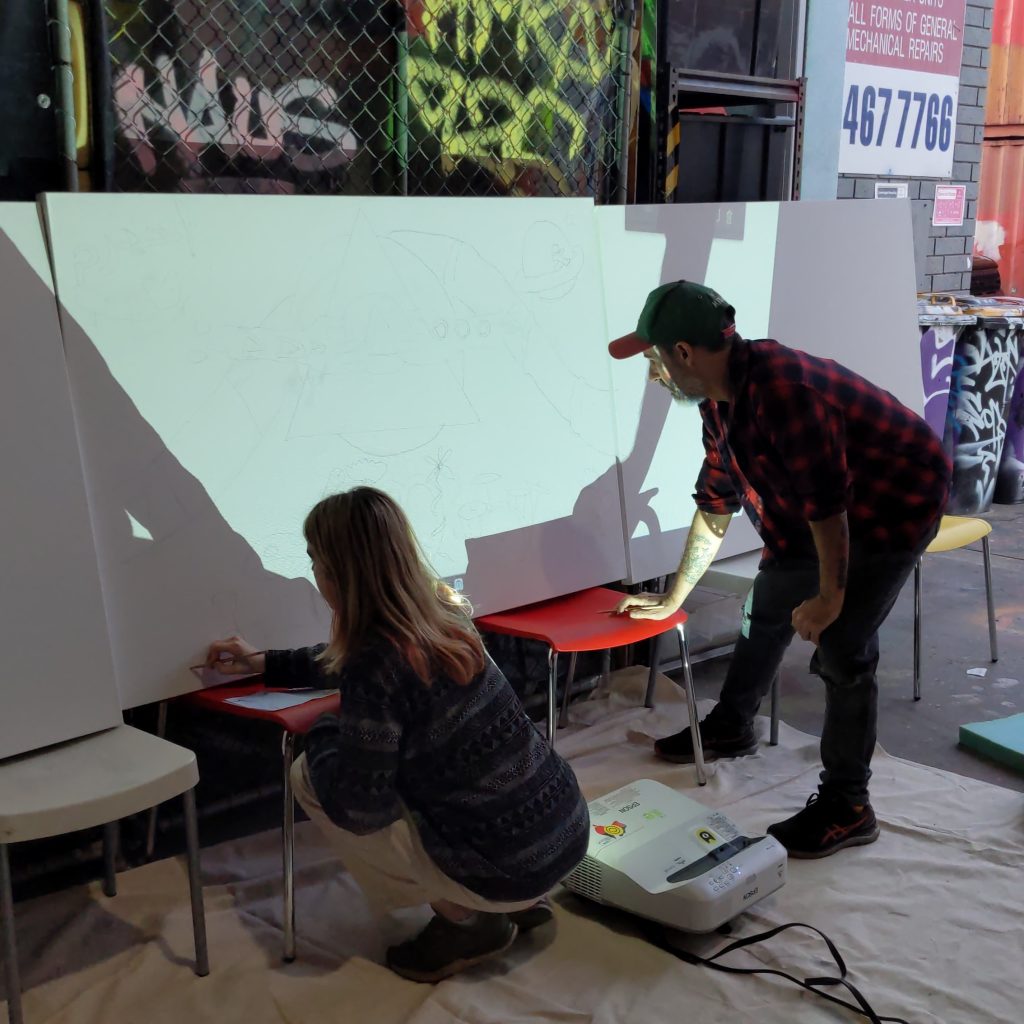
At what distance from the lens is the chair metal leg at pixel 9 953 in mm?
1848

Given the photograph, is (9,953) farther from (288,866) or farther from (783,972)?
(783,972)

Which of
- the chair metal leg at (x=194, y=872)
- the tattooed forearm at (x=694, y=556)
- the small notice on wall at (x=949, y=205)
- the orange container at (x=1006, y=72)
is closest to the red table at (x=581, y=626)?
the tattooed forearm at (x=694, y=556)

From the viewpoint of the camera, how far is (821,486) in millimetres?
2230

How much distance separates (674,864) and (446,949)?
461mm

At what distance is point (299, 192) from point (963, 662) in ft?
8.22

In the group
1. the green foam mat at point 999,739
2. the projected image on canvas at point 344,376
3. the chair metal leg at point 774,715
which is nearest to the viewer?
the projected image on canvas at point 344,376

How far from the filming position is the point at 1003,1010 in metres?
2.01

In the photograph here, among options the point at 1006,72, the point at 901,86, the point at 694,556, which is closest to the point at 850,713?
the point at 694,556

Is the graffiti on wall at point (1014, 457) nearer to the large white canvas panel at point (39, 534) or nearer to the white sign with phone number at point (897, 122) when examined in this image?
the white sign with phone number at point (897, 122)

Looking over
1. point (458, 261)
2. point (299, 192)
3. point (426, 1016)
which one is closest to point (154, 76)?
point (299, 192)

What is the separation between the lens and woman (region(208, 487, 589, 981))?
188 centimetres

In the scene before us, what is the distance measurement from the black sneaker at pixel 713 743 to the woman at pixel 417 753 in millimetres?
974

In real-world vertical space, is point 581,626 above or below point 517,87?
below

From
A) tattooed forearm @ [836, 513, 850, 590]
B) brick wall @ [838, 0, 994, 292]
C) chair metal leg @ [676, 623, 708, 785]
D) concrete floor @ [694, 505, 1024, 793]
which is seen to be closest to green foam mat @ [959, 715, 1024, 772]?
concrete floor @ [694, 505, 1024, 793]
